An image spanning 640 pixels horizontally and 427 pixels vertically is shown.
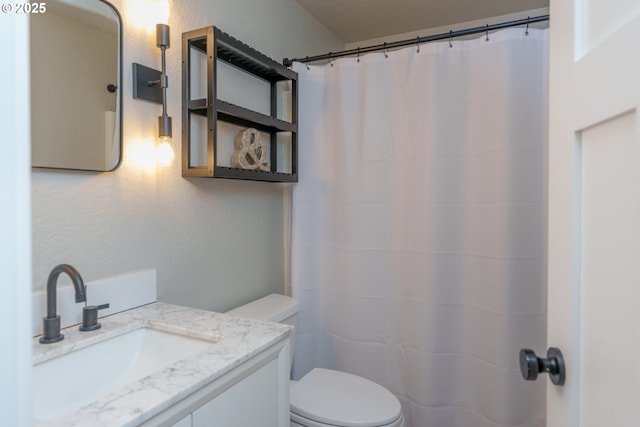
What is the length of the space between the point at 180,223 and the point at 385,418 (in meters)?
1.03

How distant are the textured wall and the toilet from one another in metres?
0.19

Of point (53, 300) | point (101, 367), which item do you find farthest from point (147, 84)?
point (101, 367)

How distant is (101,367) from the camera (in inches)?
38.1

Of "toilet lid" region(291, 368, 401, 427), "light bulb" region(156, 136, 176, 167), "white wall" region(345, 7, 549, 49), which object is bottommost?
"toilet lid" region(291, 368, 401, 427)

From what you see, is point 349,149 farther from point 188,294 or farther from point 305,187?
point 188,294

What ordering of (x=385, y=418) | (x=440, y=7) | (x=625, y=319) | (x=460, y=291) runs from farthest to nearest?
(x=440, y=7) → (x=460, y=291) → (x=385, y=418) → (x=625, y=319)

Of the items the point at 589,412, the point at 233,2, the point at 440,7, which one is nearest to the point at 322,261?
the point at 233,2

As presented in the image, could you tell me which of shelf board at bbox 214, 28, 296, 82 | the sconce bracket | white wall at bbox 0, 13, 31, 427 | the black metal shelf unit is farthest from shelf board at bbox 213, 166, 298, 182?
white wall at bbox 0, 13, 31, 427

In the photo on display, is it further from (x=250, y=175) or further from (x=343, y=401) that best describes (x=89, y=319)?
(x=343, y=401)

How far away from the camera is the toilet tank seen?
1.58 metres

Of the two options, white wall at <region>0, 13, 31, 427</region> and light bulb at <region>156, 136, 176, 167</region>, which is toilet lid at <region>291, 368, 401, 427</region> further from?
white wall at <region>0, 13, 31, 427</region>

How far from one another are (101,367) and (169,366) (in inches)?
11.3

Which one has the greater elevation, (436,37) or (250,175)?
(436,37)

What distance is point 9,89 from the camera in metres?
0.34
